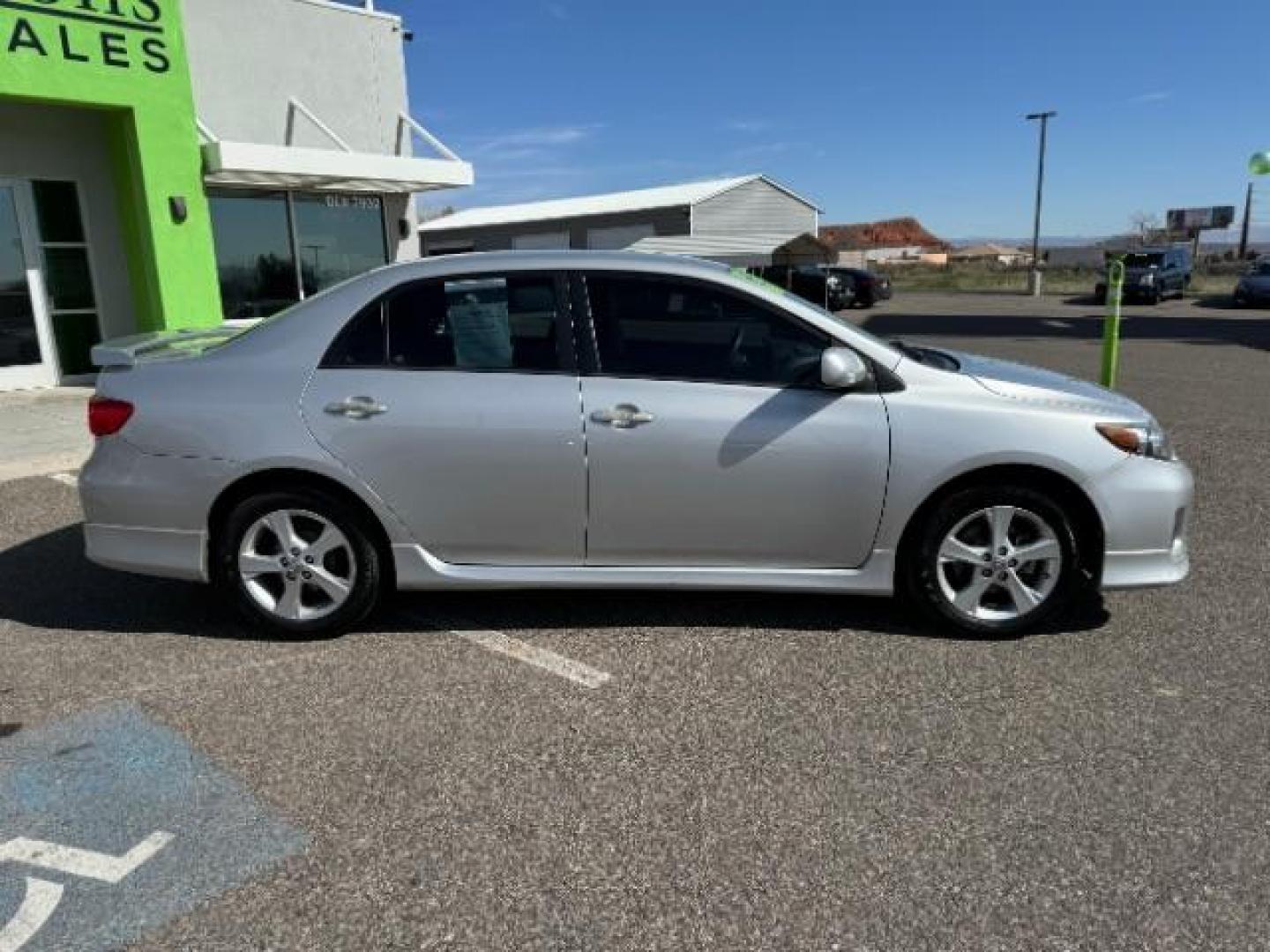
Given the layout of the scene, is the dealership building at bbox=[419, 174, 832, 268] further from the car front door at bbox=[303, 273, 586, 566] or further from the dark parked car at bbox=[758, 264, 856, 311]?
the car front door at bbox=[303, 273, 586, 566]

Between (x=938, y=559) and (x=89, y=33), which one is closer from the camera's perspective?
(x=938, y=559)

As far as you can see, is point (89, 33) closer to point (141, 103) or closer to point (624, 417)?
point (141, 103)

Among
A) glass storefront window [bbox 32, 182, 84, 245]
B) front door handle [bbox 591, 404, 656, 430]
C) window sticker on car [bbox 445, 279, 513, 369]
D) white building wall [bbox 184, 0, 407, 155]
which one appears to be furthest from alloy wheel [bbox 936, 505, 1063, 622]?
white building wall [bbox 184, 0, 407, 155]

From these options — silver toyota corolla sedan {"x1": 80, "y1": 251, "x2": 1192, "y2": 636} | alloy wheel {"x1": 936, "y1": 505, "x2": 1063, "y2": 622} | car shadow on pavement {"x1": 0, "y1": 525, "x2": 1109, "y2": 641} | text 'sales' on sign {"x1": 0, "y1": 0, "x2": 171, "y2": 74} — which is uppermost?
text 'sales' on sign {"x1": 0, "y1": 0, "x2": 171, "y2": 74}

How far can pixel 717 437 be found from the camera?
3.75 m

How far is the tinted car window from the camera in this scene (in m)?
3.84

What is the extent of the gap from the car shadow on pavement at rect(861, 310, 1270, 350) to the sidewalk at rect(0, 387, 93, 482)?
13084 millimetres

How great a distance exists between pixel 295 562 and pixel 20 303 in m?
8.69

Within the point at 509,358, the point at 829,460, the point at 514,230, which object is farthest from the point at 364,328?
the point at 514,230

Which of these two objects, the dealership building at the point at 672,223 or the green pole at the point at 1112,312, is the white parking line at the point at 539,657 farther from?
the dealership building at the point at 672,223

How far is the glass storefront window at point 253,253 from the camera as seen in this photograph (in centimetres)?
1189

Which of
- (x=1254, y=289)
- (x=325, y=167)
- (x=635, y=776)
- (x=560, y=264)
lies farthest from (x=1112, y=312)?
(x=1254, y=289)

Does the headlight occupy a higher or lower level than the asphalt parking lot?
higher

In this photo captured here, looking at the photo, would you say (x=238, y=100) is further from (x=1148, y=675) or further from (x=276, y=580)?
(x=1148, y=675)
